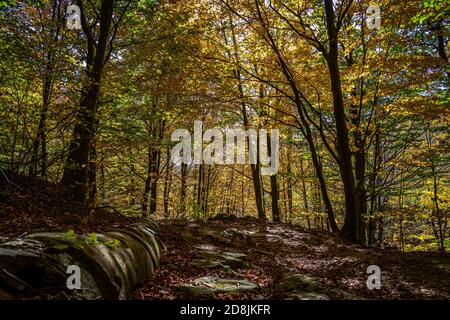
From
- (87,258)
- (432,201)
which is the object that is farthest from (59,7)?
(432,201)

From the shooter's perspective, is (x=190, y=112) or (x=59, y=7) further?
(x=190, y=112)

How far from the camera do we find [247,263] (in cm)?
727

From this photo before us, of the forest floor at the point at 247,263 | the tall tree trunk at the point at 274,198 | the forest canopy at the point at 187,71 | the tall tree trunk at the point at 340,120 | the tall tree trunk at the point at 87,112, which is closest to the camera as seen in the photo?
the forest floor at the point at 247,263

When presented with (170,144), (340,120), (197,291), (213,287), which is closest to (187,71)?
(170,144)

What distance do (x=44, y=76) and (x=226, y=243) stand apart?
21.1 ft

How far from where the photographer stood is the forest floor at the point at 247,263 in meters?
5.18

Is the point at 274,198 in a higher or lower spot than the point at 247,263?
higher

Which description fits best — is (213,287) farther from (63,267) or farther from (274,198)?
(274,198)

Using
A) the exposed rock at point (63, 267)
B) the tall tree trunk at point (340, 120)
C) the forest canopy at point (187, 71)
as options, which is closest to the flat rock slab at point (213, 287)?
the exposed rock at point (63, 267)

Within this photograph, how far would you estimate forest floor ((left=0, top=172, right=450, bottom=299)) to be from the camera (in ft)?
17.0

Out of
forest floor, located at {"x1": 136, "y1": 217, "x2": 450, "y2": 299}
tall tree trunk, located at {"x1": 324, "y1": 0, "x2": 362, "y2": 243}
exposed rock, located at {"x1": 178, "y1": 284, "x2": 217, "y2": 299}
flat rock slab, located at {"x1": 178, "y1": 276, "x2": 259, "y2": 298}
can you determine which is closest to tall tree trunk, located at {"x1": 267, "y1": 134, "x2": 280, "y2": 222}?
forest floor, located at {"x1": 136, "y1": 217, "x2": 450, "y2": 299}

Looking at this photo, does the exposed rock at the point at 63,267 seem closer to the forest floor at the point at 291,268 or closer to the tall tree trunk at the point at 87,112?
the forest floor at the point at 291,268
